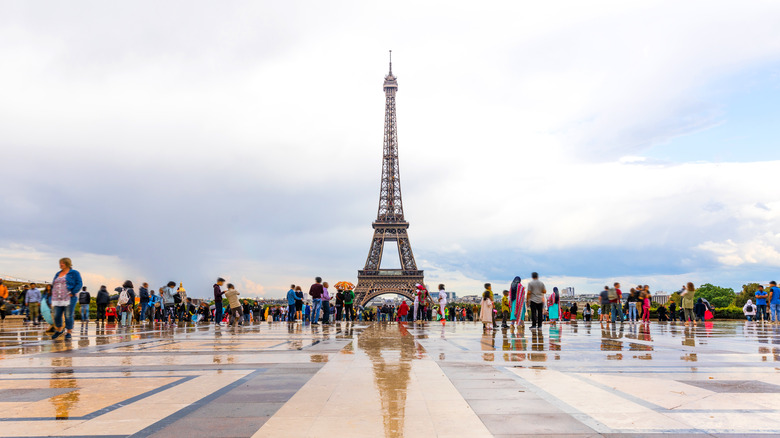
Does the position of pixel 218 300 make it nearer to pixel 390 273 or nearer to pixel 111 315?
pixel 111 315

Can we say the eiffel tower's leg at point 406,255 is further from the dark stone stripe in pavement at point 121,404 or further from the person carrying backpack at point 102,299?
the dark stone stripe in pavement at point 121,404

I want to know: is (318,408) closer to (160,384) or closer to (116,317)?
(160,384)

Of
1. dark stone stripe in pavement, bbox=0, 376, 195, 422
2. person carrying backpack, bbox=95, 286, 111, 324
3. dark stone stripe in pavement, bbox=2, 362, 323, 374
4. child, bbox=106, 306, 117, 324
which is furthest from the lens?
child, bbox=106, 306, 117, 324

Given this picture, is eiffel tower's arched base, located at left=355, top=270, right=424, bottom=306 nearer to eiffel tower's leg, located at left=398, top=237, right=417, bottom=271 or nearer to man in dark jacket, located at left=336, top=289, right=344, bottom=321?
eiffel tower's leg, located at left=398, top=237, right=417, bottom=271

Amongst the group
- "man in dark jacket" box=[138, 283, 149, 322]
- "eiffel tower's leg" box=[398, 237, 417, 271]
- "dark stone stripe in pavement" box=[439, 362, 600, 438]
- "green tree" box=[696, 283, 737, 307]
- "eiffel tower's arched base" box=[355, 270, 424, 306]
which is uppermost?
"eiffel tower's leg" box=[398, 237, 417, 271]

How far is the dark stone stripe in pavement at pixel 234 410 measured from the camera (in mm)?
3512

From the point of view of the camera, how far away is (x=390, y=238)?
8719cm

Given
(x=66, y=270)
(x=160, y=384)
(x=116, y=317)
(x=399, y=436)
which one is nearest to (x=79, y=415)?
(x=160, y=384)

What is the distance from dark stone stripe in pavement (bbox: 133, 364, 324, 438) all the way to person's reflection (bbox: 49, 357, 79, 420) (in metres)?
0.87

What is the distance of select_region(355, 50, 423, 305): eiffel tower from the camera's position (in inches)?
3172

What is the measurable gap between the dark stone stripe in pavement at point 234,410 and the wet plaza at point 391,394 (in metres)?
0.01

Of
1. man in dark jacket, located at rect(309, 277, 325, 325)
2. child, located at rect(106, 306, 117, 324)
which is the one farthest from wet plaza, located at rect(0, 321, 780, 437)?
child, located at rect(106, 306, 117, 324)

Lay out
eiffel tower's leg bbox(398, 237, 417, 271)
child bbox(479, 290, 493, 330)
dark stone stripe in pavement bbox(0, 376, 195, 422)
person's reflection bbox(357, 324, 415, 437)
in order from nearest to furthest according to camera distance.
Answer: person's reflection bbox(357, 324, 415, 437) < dark stone stripe in pavement bbox(0, 376, 195, 422) < child bbox(479, 290, 493, 330) < eiffel tower's leg bbox(398, 237, 417, 271)

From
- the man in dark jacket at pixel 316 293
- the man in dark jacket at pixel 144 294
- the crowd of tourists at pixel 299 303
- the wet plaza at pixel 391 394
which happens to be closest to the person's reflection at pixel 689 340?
the wet plaza at pixel 391 394
